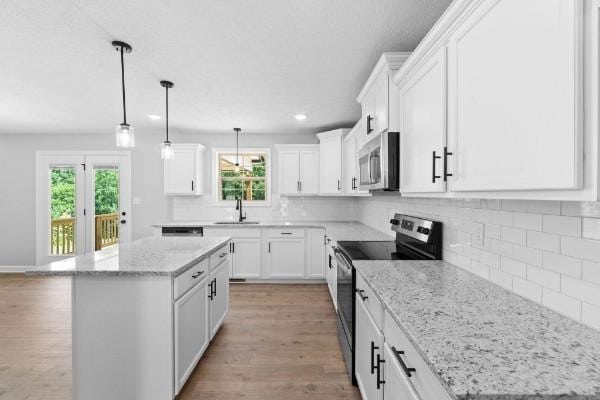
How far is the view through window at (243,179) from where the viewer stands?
207 inches

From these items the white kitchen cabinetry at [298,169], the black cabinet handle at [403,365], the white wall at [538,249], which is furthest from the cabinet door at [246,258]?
the black cabinet handle at [403,365]

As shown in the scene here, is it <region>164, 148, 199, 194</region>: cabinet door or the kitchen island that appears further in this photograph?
<region>164, 148, 199, 194</region>: cabinet door

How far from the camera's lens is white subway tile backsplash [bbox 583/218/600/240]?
0.98m

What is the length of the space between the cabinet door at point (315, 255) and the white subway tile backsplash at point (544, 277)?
3.30 meters

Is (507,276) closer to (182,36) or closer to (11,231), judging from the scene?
(182,36)

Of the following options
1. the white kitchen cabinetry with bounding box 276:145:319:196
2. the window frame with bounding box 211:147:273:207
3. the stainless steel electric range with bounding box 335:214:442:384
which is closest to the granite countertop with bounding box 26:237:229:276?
the stainless steel electric range with bounding box 335:214:442:384

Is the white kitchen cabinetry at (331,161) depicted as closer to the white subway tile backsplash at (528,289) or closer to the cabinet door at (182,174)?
the cabinet door at (182,174)

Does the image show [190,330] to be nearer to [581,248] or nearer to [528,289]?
[528,289]

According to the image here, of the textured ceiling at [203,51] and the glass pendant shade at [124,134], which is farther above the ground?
the textured ceiling at [203,51]

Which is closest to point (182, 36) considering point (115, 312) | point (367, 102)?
point (367, 102)

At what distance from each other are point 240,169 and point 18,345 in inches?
136

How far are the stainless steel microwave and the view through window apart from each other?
119 inches

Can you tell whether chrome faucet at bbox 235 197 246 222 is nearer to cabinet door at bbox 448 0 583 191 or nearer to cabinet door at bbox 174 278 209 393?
cabinet door at bbox 174 278 209 393

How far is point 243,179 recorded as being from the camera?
526 cm
